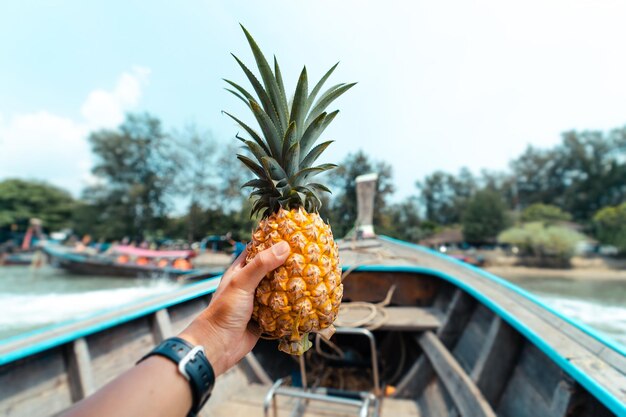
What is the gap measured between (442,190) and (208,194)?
4011cm

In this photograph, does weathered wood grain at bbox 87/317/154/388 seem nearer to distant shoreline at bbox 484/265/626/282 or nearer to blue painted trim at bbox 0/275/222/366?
blue painted trim at bbox 0/275/222/366

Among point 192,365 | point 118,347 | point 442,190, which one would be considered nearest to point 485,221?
point 442,190

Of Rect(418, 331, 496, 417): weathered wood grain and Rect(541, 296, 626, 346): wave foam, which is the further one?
Rect(541, 296, 626, 346): wave foam

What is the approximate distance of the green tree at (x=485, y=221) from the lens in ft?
125

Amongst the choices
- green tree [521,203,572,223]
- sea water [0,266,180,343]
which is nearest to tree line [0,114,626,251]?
green tree [521,203,572,223]

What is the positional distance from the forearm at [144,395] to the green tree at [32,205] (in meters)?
53.4

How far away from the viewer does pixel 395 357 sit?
13.3 feet

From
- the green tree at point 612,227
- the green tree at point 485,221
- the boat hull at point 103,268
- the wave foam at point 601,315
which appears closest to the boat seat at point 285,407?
the wave foam at point 601,315

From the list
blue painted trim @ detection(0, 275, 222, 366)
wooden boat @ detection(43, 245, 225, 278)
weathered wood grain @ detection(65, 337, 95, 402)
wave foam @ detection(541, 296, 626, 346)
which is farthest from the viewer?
wooden boat @ detection(43, 245, 225, 278)

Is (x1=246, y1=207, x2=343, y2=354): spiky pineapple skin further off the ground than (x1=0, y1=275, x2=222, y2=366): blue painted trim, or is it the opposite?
(x1=246, y1=207, x2=343, y2=354): spiky pineapple skin

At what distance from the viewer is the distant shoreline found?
29578 mm

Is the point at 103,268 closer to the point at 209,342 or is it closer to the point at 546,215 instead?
the point at 209,342

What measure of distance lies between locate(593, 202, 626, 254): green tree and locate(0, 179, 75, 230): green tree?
65113mm

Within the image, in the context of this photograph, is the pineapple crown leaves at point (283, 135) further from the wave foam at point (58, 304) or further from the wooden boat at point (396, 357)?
the wave foam at point (58, 304)
